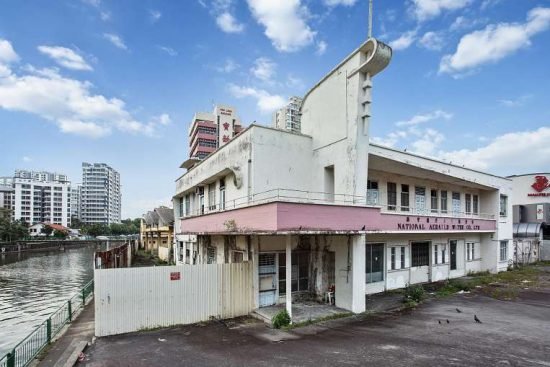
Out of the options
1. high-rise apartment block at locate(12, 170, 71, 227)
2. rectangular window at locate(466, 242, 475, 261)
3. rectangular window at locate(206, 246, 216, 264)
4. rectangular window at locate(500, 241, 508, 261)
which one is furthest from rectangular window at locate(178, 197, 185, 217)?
high-rise apartment block at locate(12, 170, 71, 227)

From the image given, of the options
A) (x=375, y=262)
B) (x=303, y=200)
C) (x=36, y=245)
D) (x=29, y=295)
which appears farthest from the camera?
(x=36, y=245)

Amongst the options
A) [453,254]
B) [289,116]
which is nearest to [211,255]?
[453,254]

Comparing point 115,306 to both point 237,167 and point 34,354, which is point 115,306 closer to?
point 34,354

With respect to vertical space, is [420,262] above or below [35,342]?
above

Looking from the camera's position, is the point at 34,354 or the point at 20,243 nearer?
the point at 34,354

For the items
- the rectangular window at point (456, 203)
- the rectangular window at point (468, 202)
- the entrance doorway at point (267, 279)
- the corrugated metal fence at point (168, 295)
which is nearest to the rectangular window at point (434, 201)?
the rectangular window at point (456, 203)

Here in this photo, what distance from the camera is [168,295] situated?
11.2 m

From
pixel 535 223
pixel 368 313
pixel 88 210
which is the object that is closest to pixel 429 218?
pixel 368 313

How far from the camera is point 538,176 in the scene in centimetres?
3472

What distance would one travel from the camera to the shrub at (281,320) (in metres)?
11.0

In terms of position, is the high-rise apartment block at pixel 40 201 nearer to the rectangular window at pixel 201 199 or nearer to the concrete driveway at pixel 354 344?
the rectangular window at pixel 201 199

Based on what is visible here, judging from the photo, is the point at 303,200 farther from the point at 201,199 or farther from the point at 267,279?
the point at 201,199

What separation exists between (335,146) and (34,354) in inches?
460

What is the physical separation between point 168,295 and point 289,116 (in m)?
69.4
